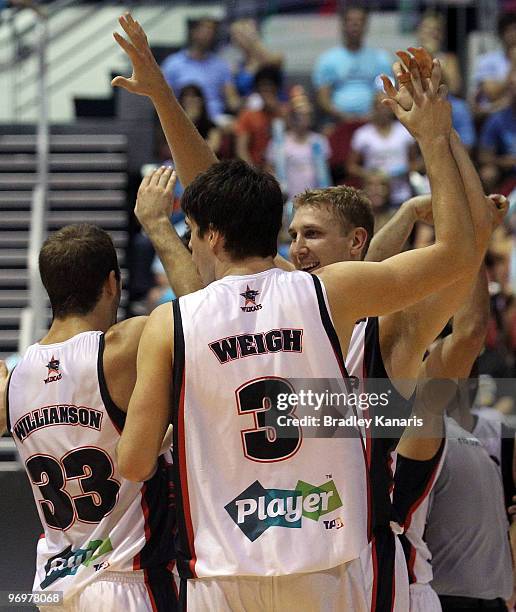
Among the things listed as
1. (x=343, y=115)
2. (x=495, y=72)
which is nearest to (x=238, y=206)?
(x=343, y=115)

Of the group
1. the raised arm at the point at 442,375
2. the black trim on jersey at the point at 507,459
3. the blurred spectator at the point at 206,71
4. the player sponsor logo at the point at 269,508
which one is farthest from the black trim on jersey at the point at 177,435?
the blurred spectator at the point at 206,71

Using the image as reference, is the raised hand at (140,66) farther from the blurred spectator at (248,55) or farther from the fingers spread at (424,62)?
the blurred spectator at (248,55)

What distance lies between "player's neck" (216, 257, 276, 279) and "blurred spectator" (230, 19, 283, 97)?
10.3 m

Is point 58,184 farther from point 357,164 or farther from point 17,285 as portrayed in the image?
point 357,164

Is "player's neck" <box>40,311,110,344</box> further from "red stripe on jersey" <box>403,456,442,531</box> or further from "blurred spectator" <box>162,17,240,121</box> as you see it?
"blurred spectator" <box>162,17,240,121</box>

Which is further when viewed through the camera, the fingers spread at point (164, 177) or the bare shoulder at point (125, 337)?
the fingers spread at point (164, 177)

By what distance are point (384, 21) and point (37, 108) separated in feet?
17.0

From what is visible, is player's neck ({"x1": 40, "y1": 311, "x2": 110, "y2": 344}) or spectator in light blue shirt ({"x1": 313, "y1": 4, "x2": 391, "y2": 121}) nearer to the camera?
player's neck ({"x1": 40, "y1": 311, "x2": 110, "y2": 344})

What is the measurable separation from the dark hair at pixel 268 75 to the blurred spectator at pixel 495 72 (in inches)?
88.8

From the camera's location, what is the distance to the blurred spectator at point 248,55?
1415 centimetres

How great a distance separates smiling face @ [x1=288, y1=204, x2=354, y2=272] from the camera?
446 cm

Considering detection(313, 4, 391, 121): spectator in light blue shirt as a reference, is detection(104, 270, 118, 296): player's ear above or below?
below

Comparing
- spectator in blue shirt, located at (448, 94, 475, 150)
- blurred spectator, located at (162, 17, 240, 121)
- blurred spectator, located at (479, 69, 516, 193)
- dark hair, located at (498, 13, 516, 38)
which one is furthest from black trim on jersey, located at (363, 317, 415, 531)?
dark hair, located at (498, 13, 516, 38)

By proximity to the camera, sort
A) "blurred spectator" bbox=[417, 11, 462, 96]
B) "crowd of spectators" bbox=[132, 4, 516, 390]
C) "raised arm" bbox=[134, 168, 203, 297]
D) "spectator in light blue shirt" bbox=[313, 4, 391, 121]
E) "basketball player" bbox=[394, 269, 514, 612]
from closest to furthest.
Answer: "raised arm" bbox=[134, 168, 203, 297], "basketball player" bbox=[394, 269, 514, 612], "crowd of spectators" bbox=[132, 4, 516, 390], "blurred spectator" bbox=[417, 11, 462, 96], "spectator in light blue shirt" bbox=[313, 4, 391, 121]
